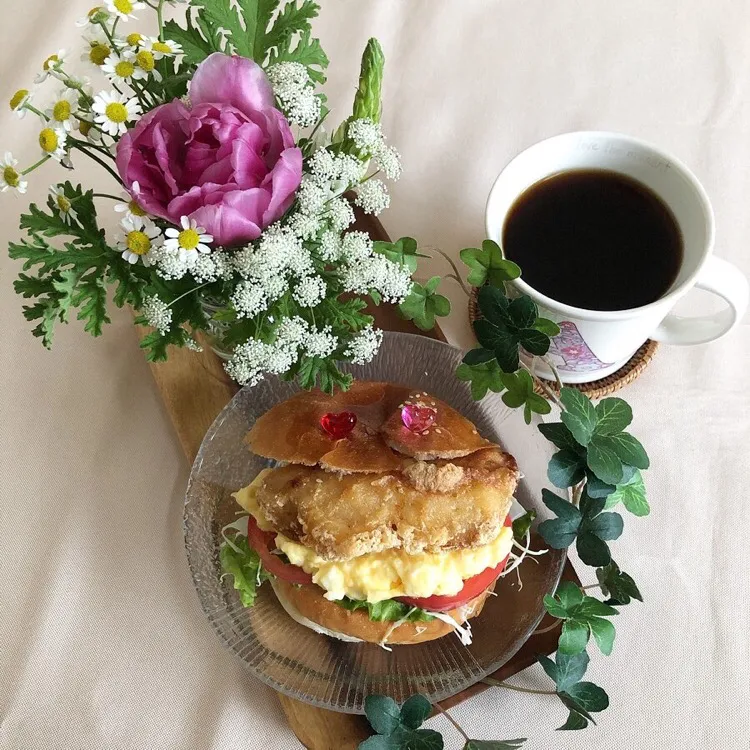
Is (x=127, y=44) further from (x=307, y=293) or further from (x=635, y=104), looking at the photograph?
(x=635, y=104)

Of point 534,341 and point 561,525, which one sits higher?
point 534,341

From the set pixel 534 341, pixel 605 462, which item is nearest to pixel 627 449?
pixel 605 462

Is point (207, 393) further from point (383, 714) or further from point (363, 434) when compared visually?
point (383, 714)

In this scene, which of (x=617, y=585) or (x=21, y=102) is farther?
(x=617, y=585)

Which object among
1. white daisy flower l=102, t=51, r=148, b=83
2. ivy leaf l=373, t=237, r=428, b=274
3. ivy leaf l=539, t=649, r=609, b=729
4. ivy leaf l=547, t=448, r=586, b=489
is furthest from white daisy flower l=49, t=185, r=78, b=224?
ivy leaf l=539, t=649, r=609, b=729

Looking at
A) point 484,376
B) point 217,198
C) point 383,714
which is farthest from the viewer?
point 484,376

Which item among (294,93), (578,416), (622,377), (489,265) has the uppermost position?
(294,93)
